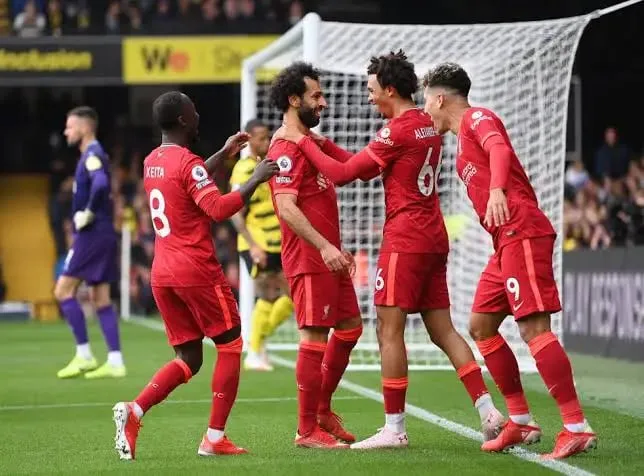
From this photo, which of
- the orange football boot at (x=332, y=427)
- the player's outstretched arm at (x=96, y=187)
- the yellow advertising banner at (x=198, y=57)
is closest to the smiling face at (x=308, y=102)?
the orange football boot at (x=332, y=427)

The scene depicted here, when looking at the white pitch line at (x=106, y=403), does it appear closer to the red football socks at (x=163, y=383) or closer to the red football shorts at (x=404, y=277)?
the red football socks at (x=163, y=383)

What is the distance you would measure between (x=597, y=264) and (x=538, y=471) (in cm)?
845

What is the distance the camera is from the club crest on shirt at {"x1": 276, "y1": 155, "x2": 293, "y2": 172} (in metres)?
7.27

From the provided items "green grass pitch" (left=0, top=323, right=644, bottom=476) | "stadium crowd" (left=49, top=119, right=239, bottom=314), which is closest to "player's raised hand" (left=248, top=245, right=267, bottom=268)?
"green grass pitch" (left=0, top=323, right=644, bottom=476)

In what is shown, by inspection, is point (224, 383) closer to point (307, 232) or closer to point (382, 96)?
point (307, 232)

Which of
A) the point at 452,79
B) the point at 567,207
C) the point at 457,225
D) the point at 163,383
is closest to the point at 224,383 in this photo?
the point at 163,383

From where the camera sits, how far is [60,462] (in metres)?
7.01

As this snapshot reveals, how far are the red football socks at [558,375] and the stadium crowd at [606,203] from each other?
7724mm

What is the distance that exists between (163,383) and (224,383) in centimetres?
31

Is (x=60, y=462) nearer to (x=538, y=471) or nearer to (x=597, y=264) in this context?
(x=538, y=471)

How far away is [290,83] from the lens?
7398 mm

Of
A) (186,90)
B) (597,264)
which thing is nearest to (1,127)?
(186,90)

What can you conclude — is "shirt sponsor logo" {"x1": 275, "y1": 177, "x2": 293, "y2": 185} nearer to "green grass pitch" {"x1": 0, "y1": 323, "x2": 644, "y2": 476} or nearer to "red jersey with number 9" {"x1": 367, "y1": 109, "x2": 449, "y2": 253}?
"red jersey with number 9" {"x1": 367, "y1": 109, "x2": 449, "y2": 253}

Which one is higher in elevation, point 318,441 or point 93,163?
point 93,163
